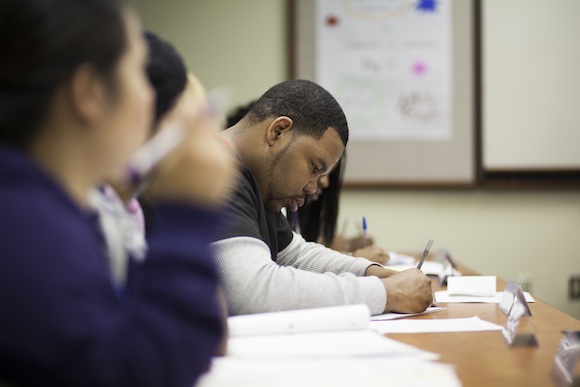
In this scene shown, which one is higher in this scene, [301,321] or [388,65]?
[388,65]

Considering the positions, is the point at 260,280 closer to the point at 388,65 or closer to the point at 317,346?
the point at 317,346

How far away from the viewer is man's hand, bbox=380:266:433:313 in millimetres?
1468

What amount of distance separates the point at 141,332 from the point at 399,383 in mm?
381

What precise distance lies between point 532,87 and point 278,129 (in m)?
2.24

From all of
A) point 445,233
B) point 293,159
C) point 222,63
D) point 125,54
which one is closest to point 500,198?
point 445,233

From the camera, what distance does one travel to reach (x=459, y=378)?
0.96 m

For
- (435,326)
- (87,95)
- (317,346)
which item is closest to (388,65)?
(435,326)

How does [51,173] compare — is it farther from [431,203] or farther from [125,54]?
[431,203]

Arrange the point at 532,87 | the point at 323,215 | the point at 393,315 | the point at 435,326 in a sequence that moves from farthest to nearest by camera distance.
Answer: the point at 532,87 → the point at 323,215 → the point at 393,315 → the point at 435,326

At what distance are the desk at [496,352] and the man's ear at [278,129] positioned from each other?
523 millimetres

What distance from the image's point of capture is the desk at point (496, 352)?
0.97 meters

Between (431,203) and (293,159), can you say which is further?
(431,203)

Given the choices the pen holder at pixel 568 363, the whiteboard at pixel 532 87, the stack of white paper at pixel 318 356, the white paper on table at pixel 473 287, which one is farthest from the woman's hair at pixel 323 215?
the pen holder at pixel 568 363

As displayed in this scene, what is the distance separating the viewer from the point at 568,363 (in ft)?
3.15
